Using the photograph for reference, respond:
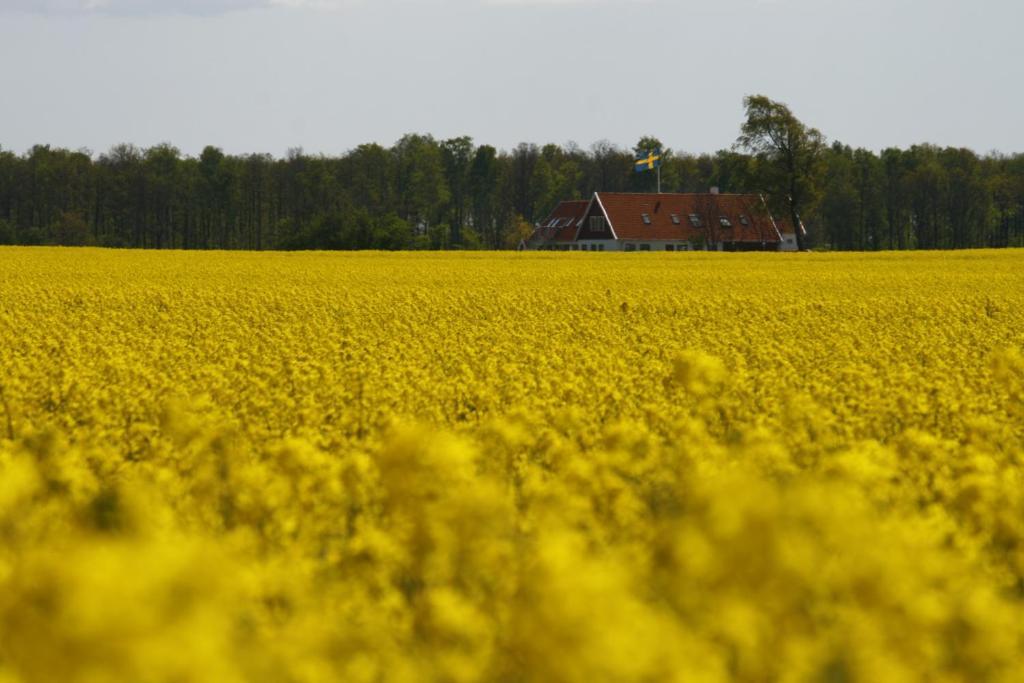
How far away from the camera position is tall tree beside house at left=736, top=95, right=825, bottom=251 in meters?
74.9

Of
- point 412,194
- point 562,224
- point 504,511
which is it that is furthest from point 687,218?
point 504,511

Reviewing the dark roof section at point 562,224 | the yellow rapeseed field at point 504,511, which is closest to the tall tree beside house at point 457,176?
the dark roof section at point 562,224

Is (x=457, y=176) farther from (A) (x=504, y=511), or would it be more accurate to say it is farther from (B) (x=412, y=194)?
(A) (x=504, y=511)

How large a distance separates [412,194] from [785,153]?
1564 inches

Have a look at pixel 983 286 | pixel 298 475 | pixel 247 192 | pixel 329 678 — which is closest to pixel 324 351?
pixel 298 475

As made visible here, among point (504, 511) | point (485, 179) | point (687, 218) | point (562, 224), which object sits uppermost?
point (485, 179)

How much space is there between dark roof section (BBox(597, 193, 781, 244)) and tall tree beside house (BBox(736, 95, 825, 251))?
181 inches

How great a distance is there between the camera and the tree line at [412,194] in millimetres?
100438

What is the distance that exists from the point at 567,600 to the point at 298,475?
334cm

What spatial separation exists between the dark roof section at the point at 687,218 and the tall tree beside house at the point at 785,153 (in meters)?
4.60

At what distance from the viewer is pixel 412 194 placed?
349 feet

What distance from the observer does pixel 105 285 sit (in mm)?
28031

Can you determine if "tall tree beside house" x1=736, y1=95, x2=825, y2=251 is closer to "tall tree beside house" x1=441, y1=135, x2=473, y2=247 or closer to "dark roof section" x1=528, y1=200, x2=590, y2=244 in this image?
"dark roof section" x1=528, y1=200, x2=590, y2=244

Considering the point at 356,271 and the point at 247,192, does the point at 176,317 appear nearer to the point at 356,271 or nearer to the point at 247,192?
the point at 356,271
